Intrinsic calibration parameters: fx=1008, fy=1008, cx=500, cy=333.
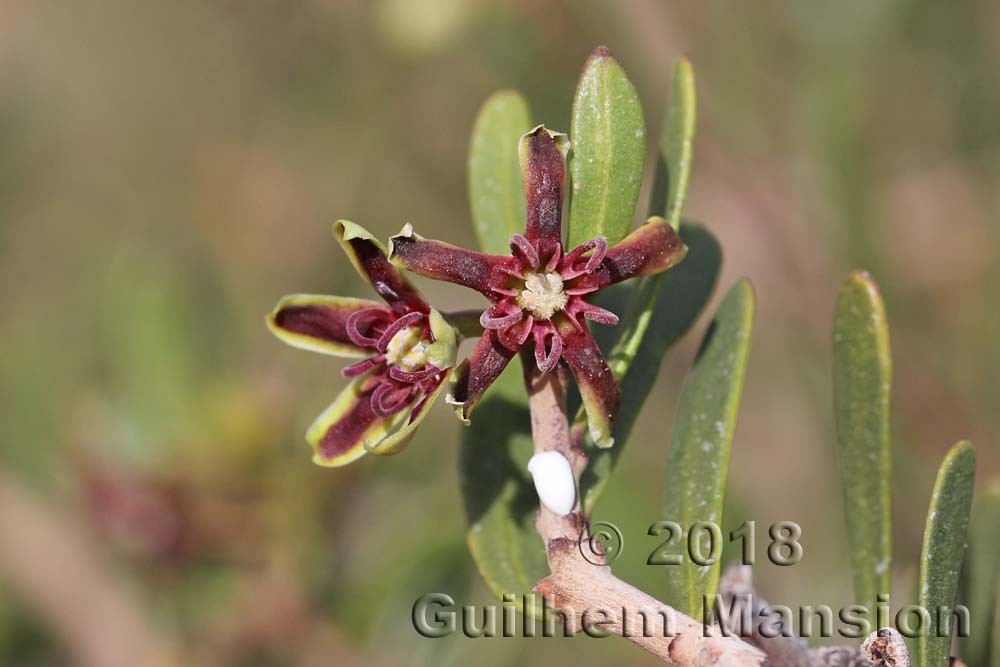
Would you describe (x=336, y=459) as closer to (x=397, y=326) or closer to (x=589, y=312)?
(x=397, y=326)

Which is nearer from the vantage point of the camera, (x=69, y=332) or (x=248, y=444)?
(x=248, y=444)

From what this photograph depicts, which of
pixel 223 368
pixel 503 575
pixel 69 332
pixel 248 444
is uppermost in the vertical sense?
pixel 69 332

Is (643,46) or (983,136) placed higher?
(643,46)

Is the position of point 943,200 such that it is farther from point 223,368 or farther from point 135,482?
point 135,482

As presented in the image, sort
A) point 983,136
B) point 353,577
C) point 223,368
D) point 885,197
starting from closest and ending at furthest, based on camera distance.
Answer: point 353,577
point 223,368
point 983,136
point 885,197

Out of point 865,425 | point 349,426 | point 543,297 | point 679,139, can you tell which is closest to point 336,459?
point 349,426

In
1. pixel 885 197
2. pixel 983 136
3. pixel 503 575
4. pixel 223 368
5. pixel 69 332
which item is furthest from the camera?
pixel 69 332

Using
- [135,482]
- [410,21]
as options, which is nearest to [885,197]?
[410,21]
